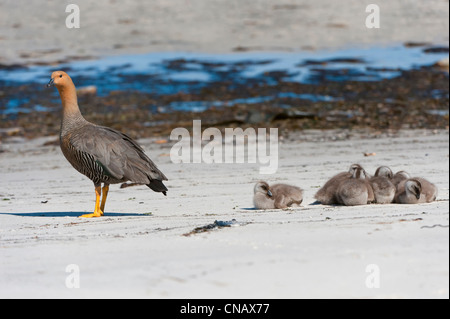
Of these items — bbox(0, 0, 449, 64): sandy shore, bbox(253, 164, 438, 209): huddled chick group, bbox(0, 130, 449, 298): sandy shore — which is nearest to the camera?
bbox(0, 130, 449, 298): sandy shore

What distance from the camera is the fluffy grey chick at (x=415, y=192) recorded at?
7297 mm

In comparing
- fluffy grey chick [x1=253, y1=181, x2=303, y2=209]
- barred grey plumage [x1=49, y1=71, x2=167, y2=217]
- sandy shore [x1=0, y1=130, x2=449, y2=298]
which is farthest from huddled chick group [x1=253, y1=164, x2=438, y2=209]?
barred grey plumage [x1=49, y1=71, x2=167, y2=217]

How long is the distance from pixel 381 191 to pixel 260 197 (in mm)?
1190

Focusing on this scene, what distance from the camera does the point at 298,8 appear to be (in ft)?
85.1

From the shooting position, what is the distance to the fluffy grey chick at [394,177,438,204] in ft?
23.9

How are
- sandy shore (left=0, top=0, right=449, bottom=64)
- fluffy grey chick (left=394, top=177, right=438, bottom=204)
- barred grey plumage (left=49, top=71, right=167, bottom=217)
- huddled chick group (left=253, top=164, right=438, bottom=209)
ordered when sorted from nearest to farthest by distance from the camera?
fluffy grey chick (left=394, top=177, right=438, bottom=204) < huddled chick group (left=253, top=164, right=438, bottom=209) < barred grey plumage (left=49, top=71, right=167, bottom=217) < sandy shore (left=0, top=0, right=449, bottom=64)

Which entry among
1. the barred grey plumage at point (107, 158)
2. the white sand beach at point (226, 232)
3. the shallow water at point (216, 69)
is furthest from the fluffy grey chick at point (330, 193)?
the shallow water at point (216, 69)

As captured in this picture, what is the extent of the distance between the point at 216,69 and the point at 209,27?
312 cm

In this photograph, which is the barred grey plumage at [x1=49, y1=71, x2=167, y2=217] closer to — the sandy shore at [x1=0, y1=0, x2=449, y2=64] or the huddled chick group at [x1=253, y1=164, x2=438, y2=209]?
the huddled chick group at [x1=253, y1=164, x2=438, y2=209]

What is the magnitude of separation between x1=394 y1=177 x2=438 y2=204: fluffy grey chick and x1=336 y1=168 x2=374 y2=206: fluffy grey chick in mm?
279

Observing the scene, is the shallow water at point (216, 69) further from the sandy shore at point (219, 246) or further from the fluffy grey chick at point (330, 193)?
the fluffy grey chick at point (330, 193)

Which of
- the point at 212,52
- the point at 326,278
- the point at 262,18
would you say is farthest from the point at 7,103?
the point at 326,278

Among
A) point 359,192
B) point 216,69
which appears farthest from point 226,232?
point 216,69

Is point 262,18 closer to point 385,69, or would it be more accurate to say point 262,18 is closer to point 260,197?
point 385,69
